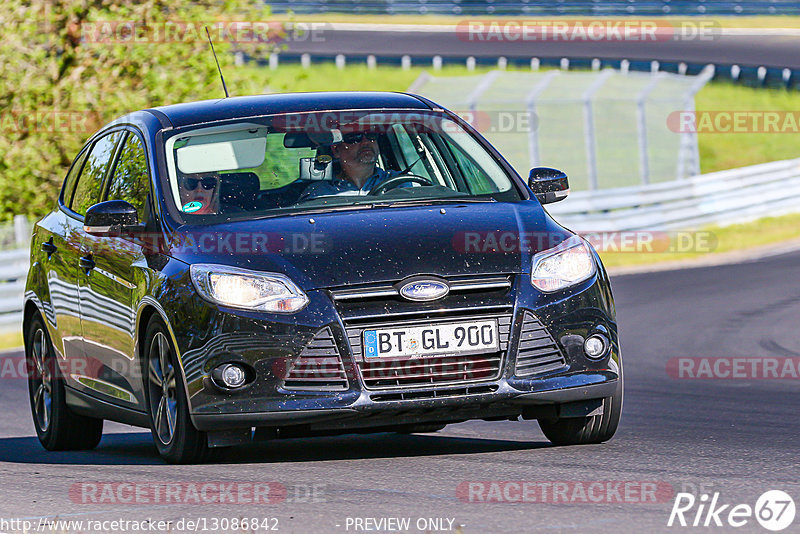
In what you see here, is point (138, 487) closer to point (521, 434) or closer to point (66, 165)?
point (521, 434)

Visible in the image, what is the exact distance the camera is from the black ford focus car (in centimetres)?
673

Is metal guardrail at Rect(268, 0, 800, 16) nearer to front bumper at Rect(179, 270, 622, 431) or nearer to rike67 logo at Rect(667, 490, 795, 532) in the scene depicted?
front bumper at Rect(179, 270, 622, 431)

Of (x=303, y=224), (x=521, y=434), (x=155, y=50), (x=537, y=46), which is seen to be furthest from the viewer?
(x=537, y=46)

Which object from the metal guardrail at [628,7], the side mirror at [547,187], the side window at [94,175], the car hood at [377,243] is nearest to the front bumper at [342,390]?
the car hood at [377,243]

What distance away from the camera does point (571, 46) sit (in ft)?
173

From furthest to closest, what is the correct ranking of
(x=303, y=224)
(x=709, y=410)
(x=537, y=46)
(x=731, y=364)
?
(x=537, y=46) → (x=731, y=364) → (x=709, y=410) → (x=303, y=224)

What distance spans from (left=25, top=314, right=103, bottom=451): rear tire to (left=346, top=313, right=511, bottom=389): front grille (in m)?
2.85

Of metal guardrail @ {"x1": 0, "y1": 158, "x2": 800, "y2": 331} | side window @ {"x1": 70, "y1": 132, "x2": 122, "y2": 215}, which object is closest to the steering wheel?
side window @ {"x1": 70, "y1": 132, "x2": 122, "y2": 215}

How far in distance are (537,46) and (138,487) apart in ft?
154

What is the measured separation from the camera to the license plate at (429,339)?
6.70m

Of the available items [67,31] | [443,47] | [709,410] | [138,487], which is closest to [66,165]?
[67,31]

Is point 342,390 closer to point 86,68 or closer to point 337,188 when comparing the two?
point 337,188

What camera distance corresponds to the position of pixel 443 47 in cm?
5288

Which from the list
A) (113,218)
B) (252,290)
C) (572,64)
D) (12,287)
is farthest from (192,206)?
(572,64)
